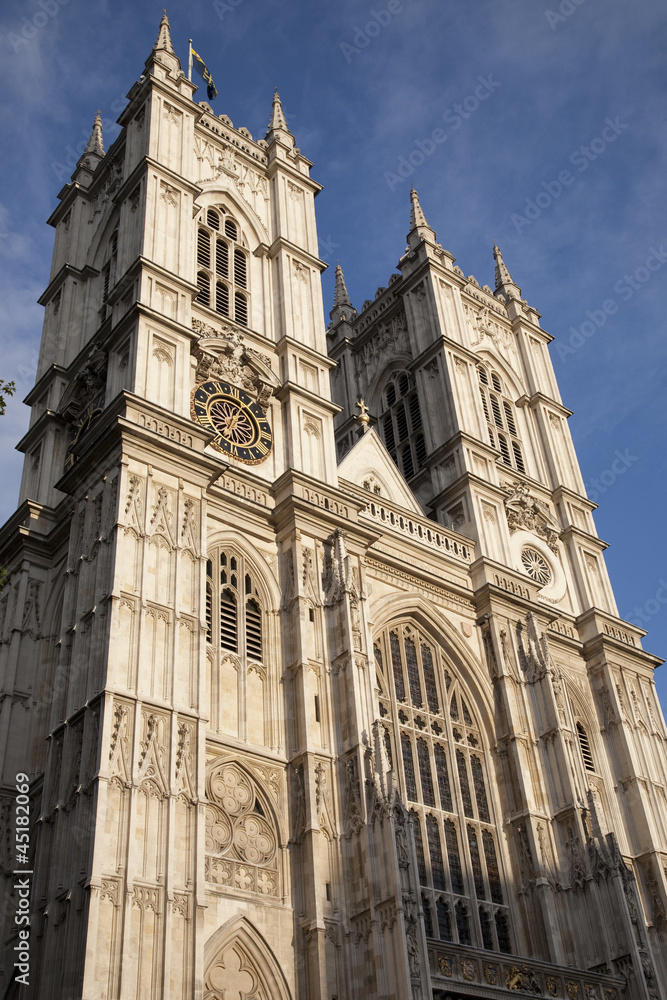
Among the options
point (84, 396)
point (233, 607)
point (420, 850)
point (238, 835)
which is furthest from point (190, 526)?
point (420, 850)

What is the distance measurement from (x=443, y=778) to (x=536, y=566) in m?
10.7

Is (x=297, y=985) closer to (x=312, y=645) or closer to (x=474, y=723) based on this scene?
(x=312, y=645)

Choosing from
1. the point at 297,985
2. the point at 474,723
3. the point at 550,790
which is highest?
the point at 474,723

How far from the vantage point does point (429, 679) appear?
30.0 m

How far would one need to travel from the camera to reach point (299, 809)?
77.3ft

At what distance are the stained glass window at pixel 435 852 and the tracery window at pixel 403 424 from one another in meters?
15.1

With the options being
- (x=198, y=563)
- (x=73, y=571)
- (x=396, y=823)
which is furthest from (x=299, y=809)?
(x=73, y=571)

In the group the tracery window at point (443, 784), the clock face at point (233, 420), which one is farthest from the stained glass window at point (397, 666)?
the clock face at point (233, 420)

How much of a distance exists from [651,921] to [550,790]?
14.7 feet

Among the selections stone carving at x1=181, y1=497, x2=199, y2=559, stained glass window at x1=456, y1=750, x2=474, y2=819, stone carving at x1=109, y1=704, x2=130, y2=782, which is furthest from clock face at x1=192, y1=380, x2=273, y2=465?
stained glass window at x1=456, y1=750, x2=474, y2=819

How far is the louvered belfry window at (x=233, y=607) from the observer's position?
25703mm

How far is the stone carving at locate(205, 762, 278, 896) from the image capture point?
2208 cm

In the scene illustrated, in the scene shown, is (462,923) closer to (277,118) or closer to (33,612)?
(33,612)

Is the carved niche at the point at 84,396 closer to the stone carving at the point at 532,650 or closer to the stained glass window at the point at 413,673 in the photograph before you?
the stained glass window at the point at 413,673
